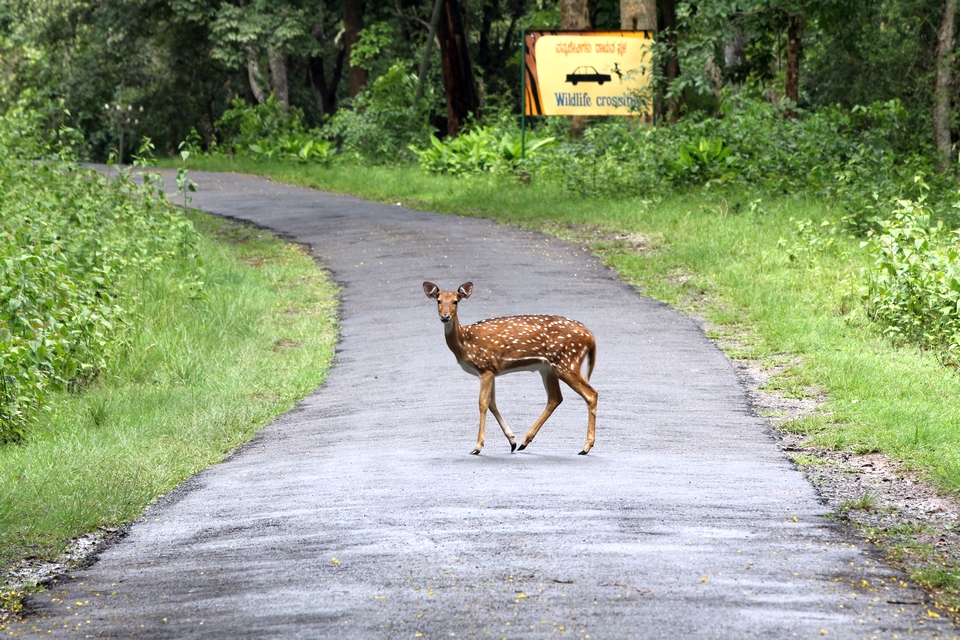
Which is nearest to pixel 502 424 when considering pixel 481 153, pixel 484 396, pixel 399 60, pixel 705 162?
pixel 484 396

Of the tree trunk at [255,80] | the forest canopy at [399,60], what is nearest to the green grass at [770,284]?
the forest canopy at [399,60]

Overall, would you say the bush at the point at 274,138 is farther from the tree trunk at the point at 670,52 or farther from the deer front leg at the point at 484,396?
the deer front leg at the point at 484,396

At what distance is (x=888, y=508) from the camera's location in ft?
25.9

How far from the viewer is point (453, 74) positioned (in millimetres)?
36062

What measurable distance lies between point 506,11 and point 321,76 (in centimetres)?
725

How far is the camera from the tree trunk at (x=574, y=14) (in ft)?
96.6

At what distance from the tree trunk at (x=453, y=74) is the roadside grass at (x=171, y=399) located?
54.5 feet

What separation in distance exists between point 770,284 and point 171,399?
761 cm

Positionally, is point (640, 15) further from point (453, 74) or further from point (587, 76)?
point (453, 74)

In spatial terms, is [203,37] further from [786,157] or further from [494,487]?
[494,487]

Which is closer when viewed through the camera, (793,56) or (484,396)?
(484,396)

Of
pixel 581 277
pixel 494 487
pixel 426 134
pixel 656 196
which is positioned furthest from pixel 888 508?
pixel 426 134

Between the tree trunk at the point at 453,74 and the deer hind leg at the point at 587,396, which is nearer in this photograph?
the deer hind leg at the point at 587,396

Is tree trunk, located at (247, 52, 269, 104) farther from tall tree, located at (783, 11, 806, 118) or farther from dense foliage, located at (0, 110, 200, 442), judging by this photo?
dense foliage, located at (0, 110, 200, 442)
